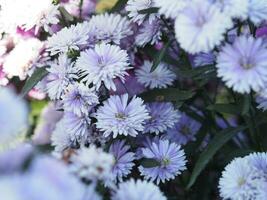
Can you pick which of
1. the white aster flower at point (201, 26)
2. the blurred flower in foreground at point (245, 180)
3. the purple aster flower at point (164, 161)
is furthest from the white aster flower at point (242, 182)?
the white aster flower at point (201, 26)

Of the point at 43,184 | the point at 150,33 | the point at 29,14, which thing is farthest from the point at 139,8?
the point at 43,184

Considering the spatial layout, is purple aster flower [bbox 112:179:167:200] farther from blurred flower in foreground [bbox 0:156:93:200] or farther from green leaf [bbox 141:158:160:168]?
green leaf [bbox 141:158:160:168]

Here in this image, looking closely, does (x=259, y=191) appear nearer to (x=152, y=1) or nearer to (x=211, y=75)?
(x=211, y=75)

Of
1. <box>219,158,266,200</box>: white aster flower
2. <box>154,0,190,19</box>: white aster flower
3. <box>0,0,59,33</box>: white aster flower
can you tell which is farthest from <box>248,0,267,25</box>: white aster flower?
<box>0,0,59,33</box>: white aster flower

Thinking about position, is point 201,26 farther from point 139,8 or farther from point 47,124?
point 47,124

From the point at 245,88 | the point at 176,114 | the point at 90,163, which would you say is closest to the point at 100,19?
the point at 176,114
